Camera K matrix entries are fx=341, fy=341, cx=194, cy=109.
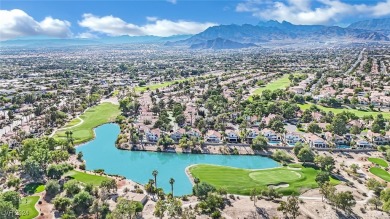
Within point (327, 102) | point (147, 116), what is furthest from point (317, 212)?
point (327, 102)

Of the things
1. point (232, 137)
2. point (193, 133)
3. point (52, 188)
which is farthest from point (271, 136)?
point (52, 188)

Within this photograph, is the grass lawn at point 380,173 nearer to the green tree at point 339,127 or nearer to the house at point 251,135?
the green tree at point 339,127

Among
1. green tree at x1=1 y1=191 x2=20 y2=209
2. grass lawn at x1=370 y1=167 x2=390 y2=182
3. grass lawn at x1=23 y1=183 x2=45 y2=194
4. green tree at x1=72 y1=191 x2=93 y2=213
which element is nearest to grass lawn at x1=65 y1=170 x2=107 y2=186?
grass lawn at x1=23 y1=183 x2=45 y2=194

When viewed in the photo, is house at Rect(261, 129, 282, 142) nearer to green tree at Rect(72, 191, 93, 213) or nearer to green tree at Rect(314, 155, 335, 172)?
green tree at Rect(314, 155, 335, 172)

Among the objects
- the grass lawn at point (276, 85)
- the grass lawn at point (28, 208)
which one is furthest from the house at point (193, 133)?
the grass lawn at point (276, 85)

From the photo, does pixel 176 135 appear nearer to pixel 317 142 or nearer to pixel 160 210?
pixel 317 142
